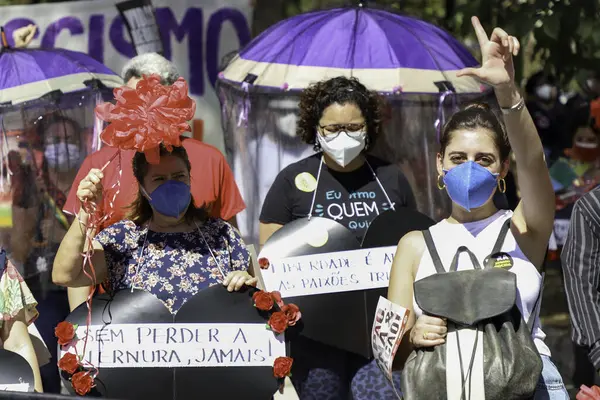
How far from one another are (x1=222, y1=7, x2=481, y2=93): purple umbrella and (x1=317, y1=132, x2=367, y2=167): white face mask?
2.21 ft

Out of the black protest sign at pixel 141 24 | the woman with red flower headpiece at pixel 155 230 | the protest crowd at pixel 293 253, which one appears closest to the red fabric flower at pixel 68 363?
the protest crowd at pixel 293 253

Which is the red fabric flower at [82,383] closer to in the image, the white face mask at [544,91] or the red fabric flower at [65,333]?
the red fabric flower at [65,333]

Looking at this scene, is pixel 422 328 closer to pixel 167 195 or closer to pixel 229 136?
Answer: pixel 167 195

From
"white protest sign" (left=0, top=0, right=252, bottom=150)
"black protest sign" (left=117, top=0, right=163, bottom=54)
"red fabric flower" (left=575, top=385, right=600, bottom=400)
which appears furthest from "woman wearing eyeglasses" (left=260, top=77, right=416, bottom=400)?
"black protest sign" (left=117, top=0, right=163, bottom=54)

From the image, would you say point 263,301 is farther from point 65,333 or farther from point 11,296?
point 11,296

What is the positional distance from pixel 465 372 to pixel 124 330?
4.19 feet

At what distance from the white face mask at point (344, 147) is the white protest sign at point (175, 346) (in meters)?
1.14

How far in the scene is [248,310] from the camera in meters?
4.11

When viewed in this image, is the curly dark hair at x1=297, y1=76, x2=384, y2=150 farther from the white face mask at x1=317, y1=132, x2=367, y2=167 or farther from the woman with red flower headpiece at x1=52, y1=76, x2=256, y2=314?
the woman with red flower headpiece at x1=52, y1=76, x2=256, y2=314

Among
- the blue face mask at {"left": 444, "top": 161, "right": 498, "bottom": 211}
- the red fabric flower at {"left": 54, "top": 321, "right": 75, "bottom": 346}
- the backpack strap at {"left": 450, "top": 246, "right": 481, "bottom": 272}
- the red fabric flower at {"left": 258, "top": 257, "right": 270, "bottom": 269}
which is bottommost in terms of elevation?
the red fabric flower at {"left": 258, "top": 257, "right": 270, "bottom": 269}

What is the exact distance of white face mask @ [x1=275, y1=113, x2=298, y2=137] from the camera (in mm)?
5914

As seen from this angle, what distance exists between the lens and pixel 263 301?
4078 millimetres

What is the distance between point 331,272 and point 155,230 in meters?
0.89

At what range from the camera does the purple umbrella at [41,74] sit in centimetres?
593
